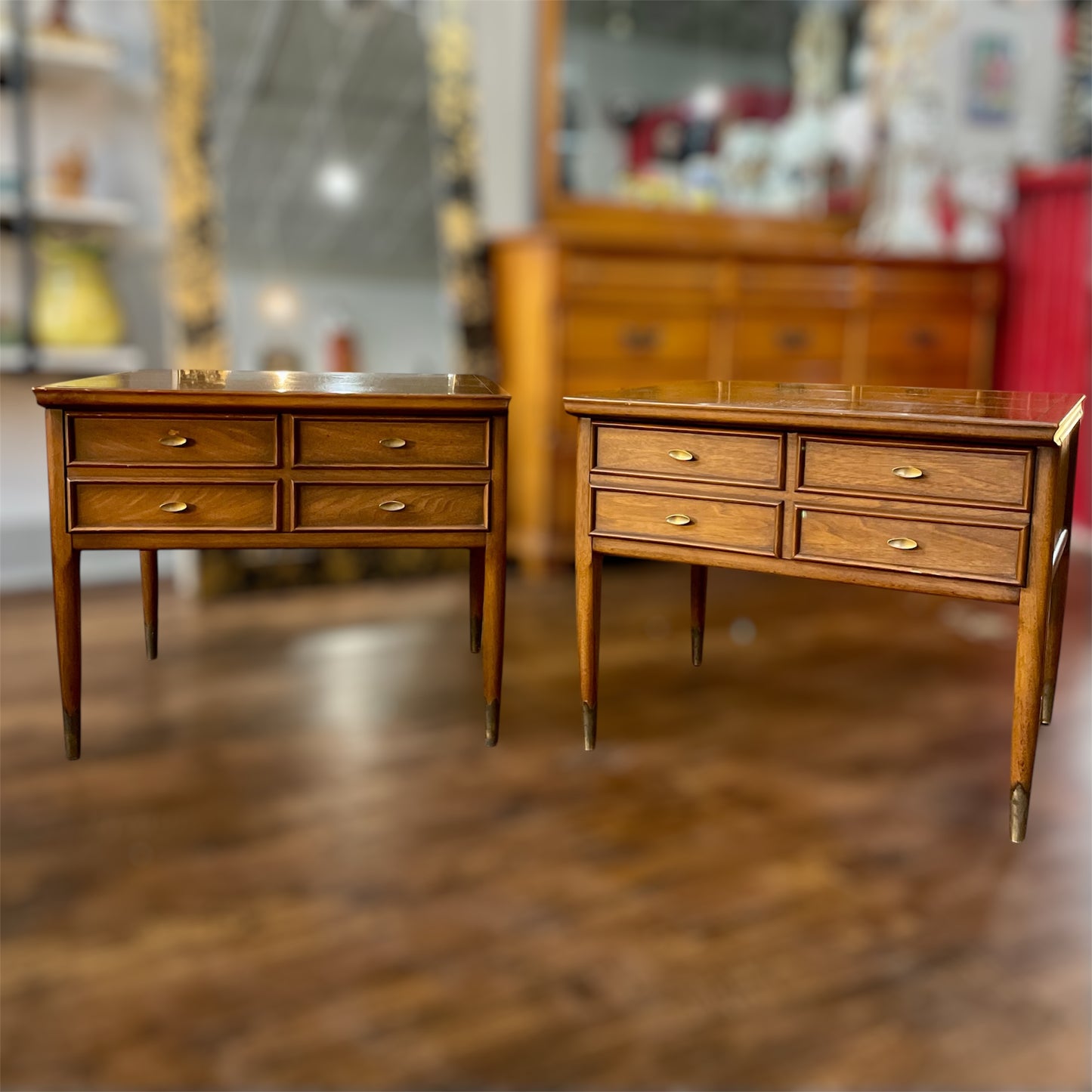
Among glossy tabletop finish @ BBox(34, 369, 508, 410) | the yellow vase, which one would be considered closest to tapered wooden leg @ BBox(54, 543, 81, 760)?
glossy tabletop finish @ BBox(34, 369, 508, 410)

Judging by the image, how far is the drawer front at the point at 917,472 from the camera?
73 centimetres

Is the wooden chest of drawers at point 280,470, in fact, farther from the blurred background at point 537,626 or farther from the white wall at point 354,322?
the white wall at point 354,322

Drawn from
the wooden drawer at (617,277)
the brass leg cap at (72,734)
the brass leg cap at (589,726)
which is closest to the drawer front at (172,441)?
the brass leg cap at (72,734)

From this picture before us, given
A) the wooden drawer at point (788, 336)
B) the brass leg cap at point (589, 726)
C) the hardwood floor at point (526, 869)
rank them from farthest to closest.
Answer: the wooden drawer at point (788, 336)
the hardwood floor at point (526, 869)
the brass leg cap at point (589, 726)

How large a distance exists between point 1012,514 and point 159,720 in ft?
18.7

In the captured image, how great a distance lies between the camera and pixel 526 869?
5199 millimetres

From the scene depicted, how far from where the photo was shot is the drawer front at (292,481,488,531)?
0.72 meters

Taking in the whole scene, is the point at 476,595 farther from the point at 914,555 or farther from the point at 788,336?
the point at 788,336

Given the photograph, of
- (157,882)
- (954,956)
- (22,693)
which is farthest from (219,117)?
(954,956)

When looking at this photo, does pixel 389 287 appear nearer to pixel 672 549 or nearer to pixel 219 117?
pixel 219 117

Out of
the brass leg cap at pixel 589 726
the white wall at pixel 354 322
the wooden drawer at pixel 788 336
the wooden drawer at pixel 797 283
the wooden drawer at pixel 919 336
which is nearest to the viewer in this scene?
the brass leg cap at pixel 589 726

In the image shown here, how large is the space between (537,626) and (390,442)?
21.6 feet

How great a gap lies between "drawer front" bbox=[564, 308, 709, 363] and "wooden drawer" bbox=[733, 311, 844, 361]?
20 centimetres

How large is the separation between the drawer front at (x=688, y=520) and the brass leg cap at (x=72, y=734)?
1.09 feet
